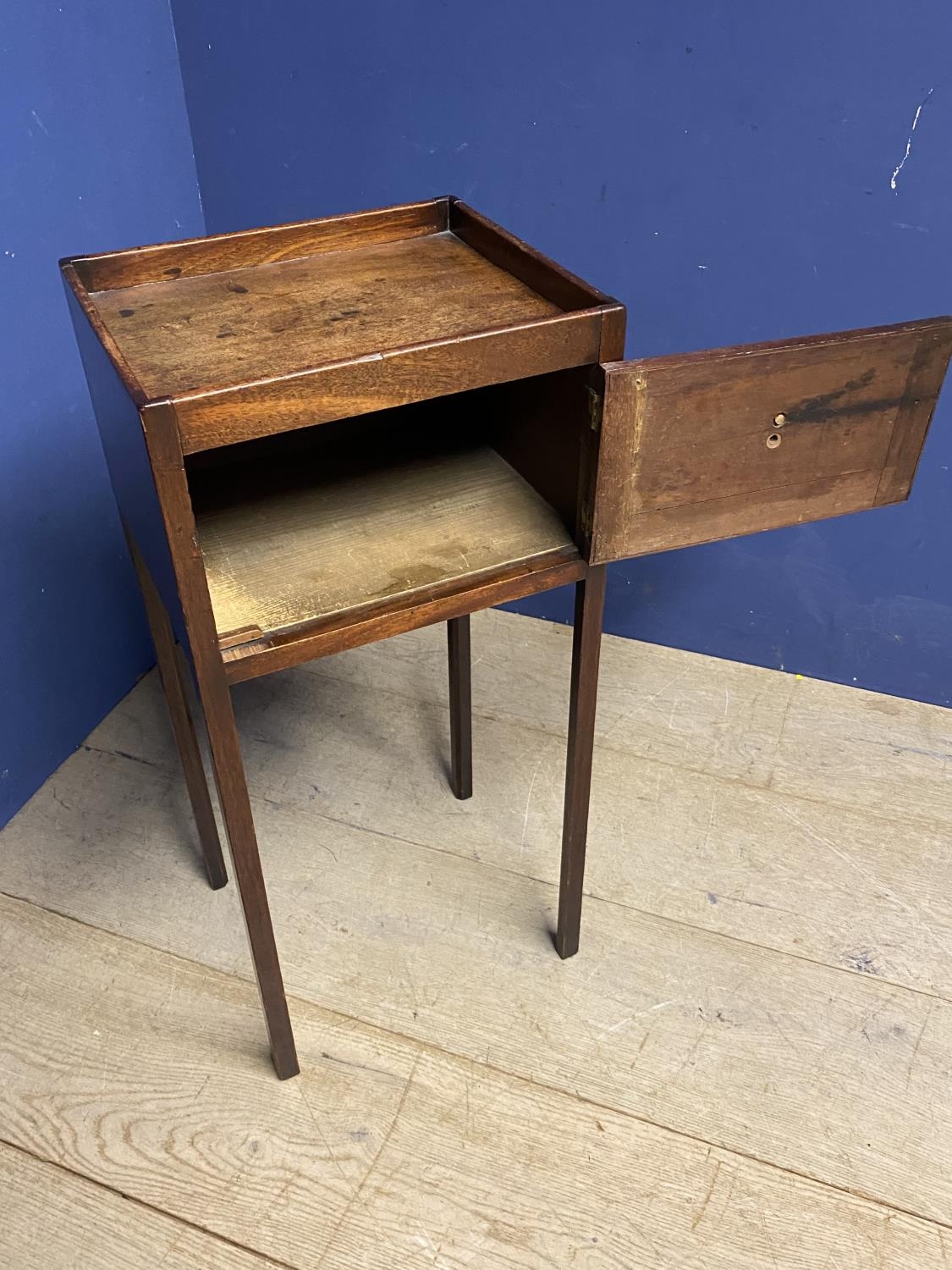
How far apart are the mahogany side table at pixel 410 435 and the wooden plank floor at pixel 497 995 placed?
0.47ft

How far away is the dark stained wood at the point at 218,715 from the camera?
74 cm

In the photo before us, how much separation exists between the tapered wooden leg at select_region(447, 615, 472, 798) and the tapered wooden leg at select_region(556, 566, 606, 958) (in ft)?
0.88

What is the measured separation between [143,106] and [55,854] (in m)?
0.96

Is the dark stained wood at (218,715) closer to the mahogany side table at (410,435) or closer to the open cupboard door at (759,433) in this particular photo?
the mahogany side table at (410,435)

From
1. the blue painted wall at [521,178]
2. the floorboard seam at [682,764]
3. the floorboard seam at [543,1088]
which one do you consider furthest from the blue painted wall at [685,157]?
the floorboard seam at [543,1088]

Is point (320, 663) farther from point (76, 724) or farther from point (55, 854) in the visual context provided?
point (55, 854)

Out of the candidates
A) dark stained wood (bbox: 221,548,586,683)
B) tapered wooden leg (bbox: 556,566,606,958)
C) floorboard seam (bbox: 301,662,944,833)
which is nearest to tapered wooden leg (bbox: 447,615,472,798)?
floorboard seam (bbox: 301,662,944,833)

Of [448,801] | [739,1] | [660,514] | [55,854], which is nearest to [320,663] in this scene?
[448,801]

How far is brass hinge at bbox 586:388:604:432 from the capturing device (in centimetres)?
81

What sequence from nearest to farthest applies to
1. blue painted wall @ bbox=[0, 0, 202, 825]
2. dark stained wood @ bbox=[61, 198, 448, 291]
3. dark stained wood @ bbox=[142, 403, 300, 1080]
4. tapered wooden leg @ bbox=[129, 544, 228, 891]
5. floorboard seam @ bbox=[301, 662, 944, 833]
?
dark stained wood @ bbox=[142, 403, 300, 1080], dark stained wood @ bbox=[61, 198, 448, 291], tapered wooden leg @ bbox=[129, 544, 228, 891], blue painted wall @ bbox=[0, 0, 202, 825], floorboard seam @ bbox=[301, 662, 944, 833]

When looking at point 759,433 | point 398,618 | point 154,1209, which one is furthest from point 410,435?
point 154,1209

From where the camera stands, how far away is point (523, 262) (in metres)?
0.94

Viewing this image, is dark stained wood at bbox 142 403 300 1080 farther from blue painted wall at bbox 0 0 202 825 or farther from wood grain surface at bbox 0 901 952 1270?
blue painted wall at bbox 0 0 202 825

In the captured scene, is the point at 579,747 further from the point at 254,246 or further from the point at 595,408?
the point at 254,246
